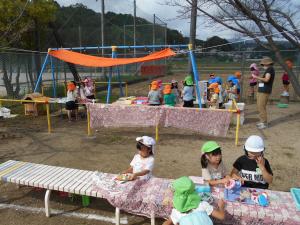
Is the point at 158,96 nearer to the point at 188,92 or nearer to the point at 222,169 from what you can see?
the point at 188,92

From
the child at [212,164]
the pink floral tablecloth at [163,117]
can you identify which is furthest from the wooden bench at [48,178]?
the pink floral tablecloth at [163,117]

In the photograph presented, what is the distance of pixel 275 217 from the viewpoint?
9.49 feet

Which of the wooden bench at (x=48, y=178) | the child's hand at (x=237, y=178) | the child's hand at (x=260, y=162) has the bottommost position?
the wooden bench at (x=48, y=178)

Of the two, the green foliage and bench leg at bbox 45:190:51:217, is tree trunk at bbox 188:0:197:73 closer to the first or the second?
the green foliage

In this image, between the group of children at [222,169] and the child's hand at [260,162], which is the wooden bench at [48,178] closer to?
the group of children at [222,169]

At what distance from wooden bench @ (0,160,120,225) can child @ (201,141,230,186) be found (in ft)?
3.62

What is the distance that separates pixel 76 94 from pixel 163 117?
147 inches

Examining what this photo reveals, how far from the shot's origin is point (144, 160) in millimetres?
3812

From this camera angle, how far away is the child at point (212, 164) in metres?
3.30

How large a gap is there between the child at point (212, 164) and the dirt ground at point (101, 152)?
0.96 meters

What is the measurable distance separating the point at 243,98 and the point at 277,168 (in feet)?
27.6

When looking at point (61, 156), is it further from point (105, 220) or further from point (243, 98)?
point (243, 98)

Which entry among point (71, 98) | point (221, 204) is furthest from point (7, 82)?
point (221, 204)

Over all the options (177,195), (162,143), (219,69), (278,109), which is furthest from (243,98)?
(219,69)
